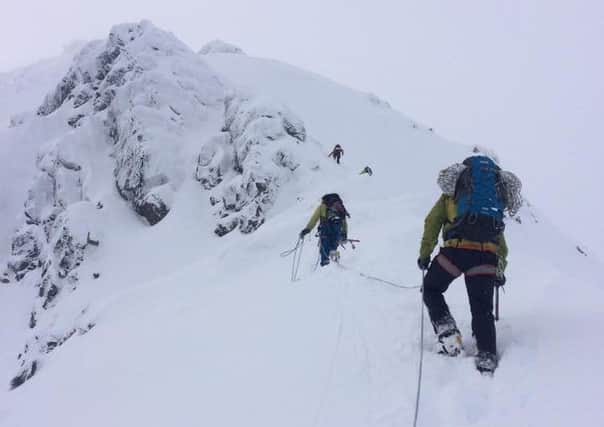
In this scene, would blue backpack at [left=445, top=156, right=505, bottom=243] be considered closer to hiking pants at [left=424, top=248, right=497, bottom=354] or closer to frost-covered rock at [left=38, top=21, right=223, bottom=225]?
hiking pants at [left=424, top=248, right=497, bottom=354]

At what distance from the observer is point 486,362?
13.4 feet

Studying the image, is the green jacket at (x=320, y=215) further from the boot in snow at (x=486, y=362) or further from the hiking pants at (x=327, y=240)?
the boot in snow at (x=486, y=362)

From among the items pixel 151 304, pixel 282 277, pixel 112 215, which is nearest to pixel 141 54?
pixel 112 215

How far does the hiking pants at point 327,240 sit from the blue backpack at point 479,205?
6.62m

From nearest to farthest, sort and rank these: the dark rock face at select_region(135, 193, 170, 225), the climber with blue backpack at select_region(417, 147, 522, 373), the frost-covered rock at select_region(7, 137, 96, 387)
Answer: the climber with blue backpack at select_region(417, 147, 522, 373) → the frost-covered rock at select_region(7, 137, 96, 387) → the dark rock face at select_region(135, 193, 170, 225)

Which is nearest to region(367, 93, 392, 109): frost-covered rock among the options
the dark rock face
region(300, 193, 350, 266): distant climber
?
the dark rock face

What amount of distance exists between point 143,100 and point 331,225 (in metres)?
23.6

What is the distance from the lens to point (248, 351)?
239 inches

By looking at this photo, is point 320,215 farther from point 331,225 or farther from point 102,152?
point 102,152

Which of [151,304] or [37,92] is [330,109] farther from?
[37,92]

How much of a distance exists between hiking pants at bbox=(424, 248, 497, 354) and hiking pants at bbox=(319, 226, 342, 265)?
6.35m

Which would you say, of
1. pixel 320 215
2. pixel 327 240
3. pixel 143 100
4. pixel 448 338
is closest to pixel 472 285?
pixel 448 338

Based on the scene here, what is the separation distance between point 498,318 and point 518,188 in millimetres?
1479

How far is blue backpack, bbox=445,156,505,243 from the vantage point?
4453mm
